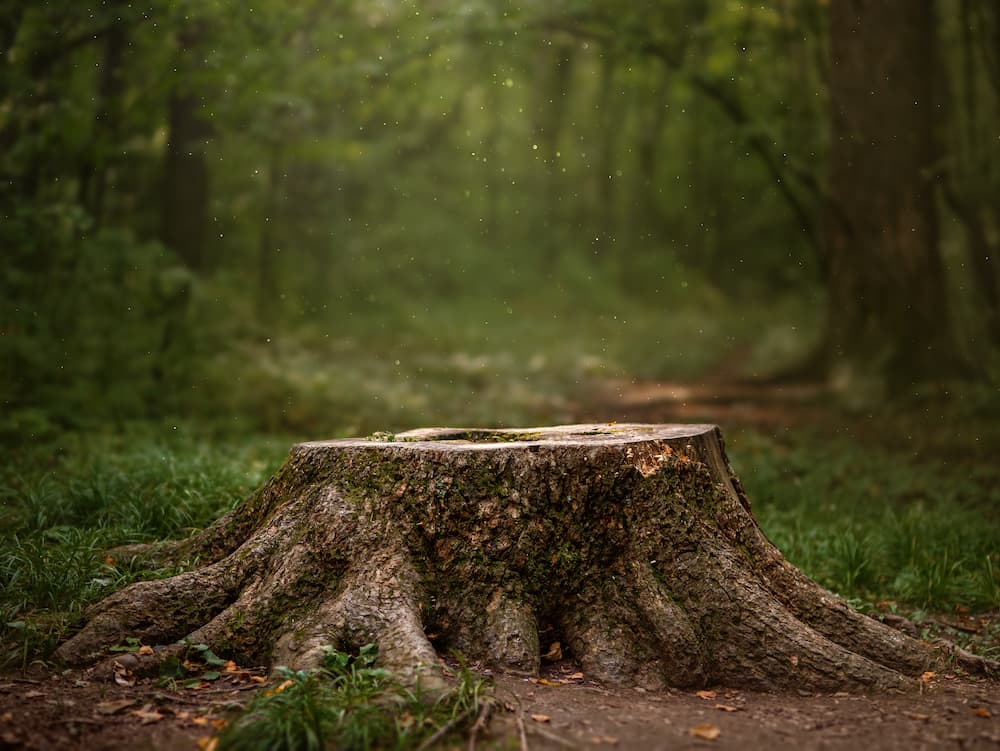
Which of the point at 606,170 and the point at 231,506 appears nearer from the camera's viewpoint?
the point at 231,506

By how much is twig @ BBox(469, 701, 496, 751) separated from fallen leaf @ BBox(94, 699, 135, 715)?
1.49m

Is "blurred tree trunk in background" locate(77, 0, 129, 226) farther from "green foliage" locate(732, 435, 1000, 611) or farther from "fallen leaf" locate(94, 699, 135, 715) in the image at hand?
"green foliage" locate(732, 435, 1000, 611)

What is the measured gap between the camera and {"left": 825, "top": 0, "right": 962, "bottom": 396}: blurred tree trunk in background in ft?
35.1

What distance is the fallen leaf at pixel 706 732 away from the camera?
329 cm

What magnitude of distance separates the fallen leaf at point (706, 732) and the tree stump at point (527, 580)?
0.56 metres

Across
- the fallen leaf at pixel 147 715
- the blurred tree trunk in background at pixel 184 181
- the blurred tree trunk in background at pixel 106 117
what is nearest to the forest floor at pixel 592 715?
the fallen leaf at pixel 147 715

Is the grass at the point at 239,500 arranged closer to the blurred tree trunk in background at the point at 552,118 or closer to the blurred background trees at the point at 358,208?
the blurred background trees at the point at 358,208

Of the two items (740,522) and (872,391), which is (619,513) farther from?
(872,391)

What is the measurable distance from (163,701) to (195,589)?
0.73m

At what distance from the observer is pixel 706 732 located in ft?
10.9

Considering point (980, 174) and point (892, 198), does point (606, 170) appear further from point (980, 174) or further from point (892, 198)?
point (892, 198)

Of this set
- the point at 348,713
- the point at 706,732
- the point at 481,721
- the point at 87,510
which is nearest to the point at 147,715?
the point at 348,713

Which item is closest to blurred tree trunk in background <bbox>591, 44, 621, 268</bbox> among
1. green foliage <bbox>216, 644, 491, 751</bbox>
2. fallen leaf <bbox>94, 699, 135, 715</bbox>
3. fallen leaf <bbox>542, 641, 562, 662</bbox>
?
fallen leaf <bbox>542, 641, 562, 662</bbox>

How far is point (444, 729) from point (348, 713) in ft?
1.28
